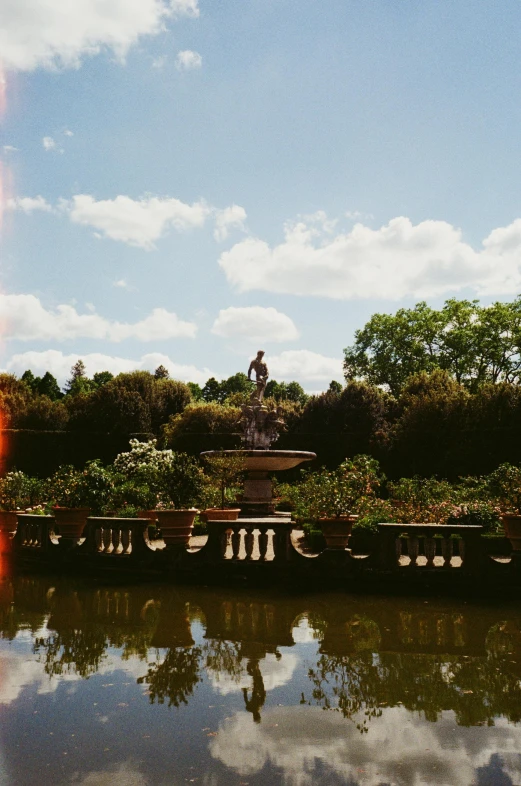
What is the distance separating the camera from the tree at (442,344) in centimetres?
4997

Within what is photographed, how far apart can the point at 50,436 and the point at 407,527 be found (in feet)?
119

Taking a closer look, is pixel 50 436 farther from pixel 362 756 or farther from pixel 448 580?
pixel 362 756

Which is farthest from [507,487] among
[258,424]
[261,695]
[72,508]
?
[258,424]

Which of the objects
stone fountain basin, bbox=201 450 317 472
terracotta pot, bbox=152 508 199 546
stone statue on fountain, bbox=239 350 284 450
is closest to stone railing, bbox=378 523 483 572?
terracotta pot, bbox=152 508 199 546

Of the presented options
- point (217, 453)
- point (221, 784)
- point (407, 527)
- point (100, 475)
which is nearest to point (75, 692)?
point (221, 784)

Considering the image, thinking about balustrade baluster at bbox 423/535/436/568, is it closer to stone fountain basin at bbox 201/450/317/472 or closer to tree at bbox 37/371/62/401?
stone fountain basin at bbox 201/450/317/472

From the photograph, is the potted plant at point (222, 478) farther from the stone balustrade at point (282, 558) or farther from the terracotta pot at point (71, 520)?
the stone balustrade at point (282, 558)

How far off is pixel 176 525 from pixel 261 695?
257 inches

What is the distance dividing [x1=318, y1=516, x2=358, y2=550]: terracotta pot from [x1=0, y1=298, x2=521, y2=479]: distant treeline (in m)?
19.8

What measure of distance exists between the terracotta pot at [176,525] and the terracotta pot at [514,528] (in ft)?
17.5

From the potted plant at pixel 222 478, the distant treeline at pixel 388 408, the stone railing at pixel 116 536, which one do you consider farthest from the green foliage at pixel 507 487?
the distant treeline at pixel 388 408

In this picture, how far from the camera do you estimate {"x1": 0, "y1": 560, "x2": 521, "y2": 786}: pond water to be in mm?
4273

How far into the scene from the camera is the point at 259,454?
2031 cm

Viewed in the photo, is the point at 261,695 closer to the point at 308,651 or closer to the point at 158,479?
the point at 308,651
